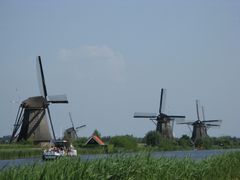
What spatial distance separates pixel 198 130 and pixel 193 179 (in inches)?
2915

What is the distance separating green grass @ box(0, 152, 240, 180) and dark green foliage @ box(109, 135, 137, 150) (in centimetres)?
4587

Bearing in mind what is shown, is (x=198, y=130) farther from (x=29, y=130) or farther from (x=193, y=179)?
(x=193, y=179)

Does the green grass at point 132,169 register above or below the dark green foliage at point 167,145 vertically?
below

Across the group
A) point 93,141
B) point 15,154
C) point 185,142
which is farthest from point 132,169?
point 185,142

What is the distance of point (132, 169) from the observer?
14961 millimetres

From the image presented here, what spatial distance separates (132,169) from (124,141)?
2130 inches

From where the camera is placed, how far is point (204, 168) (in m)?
18.8

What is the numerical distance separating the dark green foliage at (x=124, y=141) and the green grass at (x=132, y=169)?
45871 mm

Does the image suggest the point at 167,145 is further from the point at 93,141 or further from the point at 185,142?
the point at 185,142

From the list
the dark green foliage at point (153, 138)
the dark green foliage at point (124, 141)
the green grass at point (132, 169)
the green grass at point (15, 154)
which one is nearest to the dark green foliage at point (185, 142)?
the dark green foliage at point (153, 138)

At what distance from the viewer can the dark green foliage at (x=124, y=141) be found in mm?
68188

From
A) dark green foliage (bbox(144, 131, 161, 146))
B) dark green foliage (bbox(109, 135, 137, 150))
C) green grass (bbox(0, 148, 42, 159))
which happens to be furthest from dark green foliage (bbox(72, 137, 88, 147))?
green grass (bbox(0, 148, 42, 159))

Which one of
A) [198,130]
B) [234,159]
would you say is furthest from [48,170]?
[198,130]

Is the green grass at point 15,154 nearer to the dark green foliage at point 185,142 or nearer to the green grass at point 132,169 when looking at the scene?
the green grass at point 132,169
